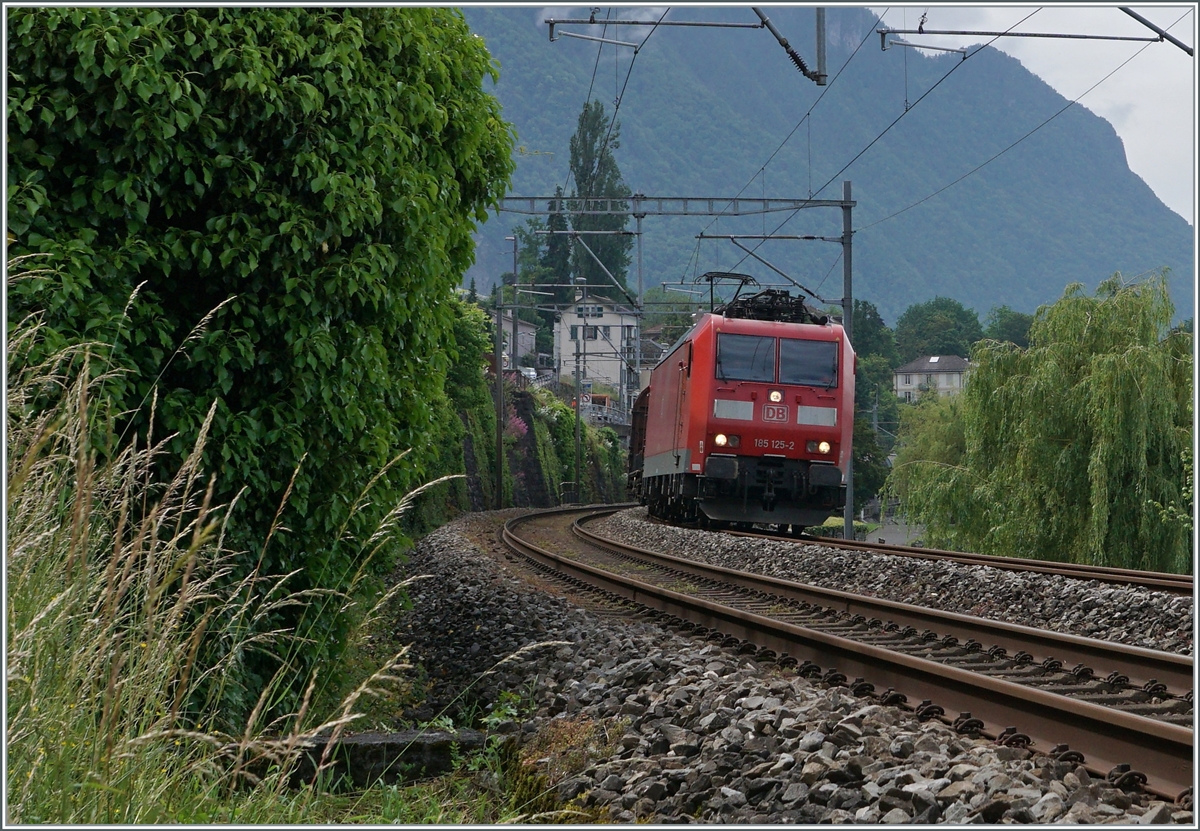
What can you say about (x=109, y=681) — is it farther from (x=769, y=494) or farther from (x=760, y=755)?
(x=769, y=494)

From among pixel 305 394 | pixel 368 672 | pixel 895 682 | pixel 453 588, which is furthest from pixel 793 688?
pixel 453 588

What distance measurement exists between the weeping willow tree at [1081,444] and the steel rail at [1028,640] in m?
10.5

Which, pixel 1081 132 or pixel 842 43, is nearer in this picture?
pixel 842 43

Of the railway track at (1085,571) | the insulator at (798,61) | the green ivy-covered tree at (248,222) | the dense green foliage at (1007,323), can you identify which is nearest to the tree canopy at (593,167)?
the dense green foliage at (1007,323)

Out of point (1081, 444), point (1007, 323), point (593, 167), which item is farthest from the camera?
point (1007, 323)

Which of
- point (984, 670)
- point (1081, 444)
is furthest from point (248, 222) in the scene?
point (1081, 444)

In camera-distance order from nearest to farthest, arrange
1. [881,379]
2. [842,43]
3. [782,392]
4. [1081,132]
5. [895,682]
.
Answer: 1. [895,682]
2. [842,43]
3. [782,392]
4. [1081,132]
5. [881,379]

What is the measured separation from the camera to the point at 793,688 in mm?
5645

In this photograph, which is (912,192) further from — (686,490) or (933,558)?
(933,558)

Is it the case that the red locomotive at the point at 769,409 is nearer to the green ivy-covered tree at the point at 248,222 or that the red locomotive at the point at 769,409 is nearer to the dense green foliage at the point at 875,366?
the green ivy-covered tree at the point at 248,222

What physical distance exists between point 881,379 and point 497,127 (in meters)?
92.6

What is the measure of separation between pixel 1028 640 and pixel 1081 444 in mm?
14263

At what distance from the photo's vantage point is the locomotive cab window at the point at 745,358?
17.5 metres

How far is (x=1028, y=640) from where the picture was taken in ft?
23.3
